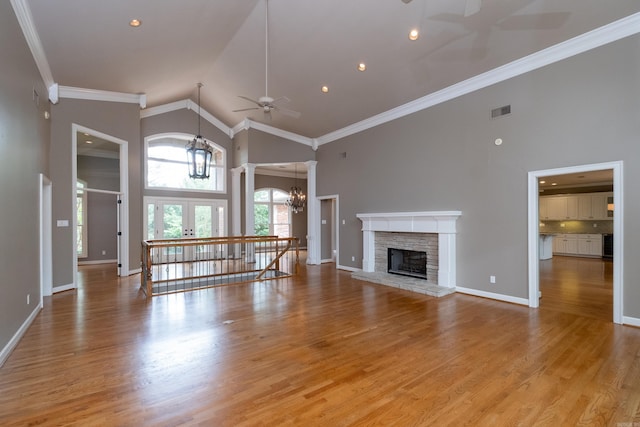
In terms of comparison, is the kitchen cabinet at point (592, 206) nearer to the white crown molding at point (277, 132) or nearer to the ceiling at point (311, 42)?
the ceiling at point (311, 42)

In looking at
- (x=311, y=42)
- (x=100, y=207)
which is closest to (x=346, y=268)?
(x=311, y=42)

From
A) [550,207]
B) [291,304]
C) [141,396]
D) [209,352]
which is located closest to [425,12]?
[291,304]

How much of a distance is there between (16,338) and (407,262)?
6.69 meters

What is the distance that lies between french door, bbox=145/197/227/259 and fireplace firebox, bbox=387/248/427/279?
16.3ft

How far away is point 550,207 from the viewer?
38.2 feet

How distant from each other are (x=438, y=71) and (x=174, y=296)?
628cm

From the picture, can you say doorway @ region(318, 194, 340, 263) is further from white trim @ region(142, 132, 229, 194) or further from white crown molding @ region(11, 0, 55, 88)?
white crown molding @ region(11, 0, 55, 88)

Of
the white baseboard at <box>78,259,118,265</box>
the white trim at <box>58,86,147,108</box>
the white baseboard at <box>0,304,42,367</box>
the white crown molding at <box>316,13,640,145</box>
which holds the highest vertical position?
the white trim at <box>58,86,147,108</box>

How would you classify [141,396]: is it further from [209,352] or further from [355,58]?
Result: [355,58]

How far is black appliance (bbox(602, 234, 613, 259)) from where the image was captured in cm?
1016

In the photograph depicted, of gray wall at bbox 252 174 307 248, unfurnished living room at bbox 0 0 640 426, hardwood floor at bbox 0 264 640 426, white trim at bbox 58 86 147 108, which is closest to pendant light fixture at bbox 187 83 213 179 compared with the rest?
unfurnished living room at bbox 0 0 640 426

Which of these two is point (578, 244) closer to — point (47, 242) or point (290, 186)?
point (290, 186)

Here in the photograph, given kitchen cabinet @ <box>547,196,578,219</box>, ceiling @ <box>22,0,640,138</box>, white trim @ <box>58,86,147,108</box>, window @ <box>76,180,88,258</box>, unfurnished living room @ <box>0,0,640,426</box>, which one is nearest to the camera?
unfurnished living room @ <box>0,0,640,426</box>

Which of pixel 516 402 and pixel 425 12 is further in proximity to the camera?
pixel 425 12
